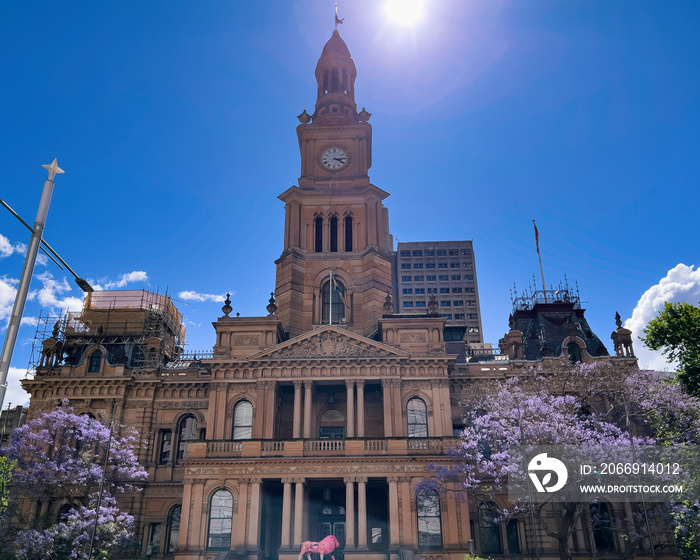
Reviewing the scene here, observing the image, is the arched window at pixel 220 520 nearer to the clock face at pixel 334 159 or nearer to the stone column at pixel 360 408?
the stone column at pixel 360 408

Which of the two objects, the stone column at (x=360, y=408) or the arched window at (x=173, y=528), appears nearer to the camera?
the stone column at (x=360, y=408)

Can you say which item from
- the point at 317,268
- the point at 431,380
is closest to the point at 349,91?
the point at 317,268

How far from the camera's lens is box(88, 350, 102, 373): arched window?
150ft

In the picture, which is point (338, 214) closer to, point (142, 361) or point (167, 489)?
point (142, 361)

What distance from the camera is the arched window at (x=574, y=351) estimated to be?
147 feet

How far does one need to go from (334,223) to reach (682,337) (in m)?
28.9

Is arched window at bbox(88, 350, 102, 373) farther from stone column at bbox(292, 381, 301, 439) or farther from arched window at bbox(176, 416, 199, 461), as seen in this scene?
stone column at bbox(292, 381, 301, 439)

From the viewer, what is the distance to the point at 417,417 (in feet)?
134

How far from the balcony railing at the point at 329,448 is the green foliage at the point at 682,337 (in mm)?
12714

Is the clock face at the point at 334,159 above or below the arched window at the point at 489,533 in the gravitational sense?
above

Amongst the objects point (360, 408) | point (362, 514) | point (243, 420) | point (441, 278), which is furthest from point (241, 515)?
point (441, 278)

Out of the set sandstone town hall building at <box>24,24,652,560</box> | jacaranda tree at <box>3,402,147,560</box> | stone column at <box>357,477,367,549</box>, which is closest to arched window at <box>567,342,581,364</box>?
sandstone town hall building at <box>24,24,652,560</box>

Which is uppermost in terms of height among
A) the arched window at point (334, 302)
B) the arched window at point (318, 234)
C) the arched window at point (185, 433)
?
the arched window at point (318, 234)

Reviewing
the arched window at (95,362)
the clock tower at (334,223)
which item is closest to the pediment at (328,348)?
the clock tower at (334,223)
